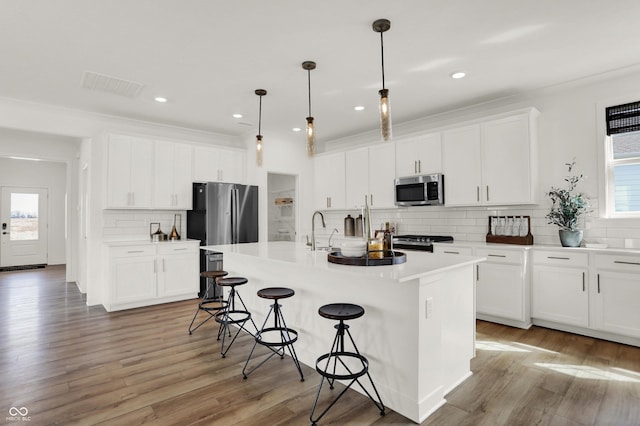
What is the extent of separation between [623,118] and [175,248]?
5.72 m

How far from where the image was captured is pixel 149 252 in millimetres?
4953

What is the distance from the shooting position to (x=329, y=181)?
645 cm

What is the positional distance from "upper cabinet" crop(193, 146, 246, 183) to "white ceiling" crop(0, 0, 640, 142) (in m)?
1.14

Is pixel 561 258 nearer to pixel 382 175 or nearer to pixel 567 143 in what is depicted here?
pixel 567 143

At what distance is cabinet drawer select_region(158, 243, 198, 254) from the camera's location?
16.6ft

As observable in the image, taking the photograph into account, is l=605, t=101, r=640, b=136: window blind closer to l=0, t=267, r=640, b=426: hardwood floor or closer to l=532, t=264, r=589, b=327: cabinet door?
l=532, t=264, r=589, b=327: cabinet door

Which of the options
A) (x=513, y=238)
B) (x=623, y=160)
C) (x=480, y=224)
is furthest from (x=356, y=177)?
(x=623, y=160)

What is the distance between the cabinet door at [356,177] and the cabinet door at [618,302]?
3157 millimetres

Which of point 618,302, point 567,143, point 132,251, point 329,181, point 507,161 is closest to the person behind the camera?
point 618,302

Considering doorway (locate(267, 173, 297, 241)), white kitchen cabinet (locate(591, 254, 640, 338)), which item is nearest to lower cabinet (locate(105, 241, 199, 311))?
doorway (locate(267, 173, 297, 241))

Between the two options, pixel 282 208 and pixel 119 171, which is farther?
pixel 282 208

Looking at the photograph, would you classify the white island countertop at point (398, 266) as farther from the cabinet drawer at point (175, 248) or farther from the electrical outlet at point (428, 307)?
the cabinet drawer at point (175, 248)

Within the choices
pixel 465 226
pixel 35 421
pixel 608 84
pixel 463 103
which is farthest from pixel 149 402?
pixel 608 84

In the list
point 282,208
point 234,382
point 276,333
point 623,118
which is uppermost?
point 623,118
